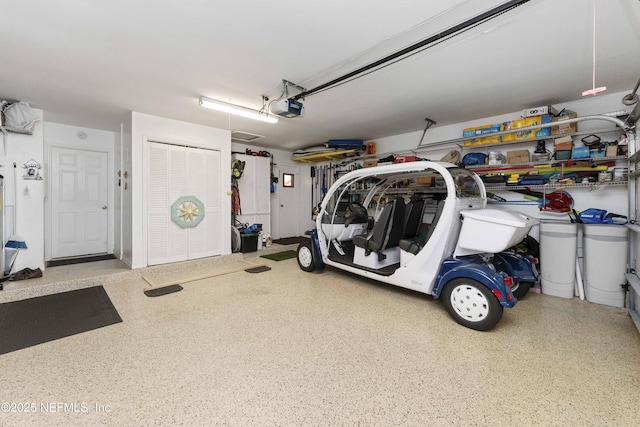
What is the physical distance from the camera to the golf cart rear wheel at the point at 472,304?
2494mm

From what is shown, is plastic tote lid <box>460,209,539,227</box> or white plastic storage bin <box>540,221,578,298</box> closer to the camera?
plastic tote lid <box>460,209,539,227</box>

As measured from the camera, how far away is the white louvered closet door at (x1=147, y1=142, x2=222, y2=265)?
14.7 feet

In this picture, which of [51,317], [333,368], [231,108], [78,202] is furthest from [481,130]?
[78,202]

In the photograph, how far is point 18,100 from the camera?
12.4ft

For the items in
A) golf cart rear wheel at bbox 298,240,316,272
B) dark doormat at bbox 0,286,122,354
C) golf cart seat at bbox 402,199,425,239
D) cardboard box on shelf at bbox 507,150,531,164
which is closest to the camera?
dark doormat at bbox 0,286,122,354

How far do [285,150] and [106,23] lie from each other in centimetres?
547

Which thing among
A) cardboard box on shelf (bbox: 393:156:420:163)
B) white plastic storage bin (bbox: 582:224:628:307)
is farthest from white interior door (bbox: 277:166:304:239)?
white plastic storage bin (bbox: 582:224:628:307)

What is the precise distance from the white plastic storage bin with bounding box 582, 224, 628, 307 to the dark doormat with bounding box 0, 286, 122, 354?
5589mm

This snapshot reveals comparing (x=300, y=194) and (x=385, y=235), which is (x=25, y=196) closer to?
(x=385, y=235)

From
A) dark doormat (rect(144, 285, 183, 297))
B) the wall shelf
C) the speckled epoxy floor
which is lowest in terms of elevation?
the speckled epoxy floor

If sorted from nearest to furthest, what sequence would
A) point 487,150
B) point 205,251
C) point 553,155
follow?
1. point 553,155
2. point 487,150
3. point 205,251

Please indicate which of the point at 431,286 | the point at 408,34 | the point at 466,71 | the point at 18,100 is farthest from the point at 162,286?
the point at 466,71

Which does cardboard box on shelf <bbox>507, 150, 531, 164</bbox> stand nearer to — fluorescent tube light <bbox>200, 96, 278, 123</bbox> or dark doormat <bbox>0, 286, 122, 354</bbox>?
fluorescent tube light <bbox>200, 96, 278, 123</bbox>

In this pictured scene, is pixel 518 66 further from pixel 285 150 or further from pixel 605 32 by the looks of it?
pixel 285 150
